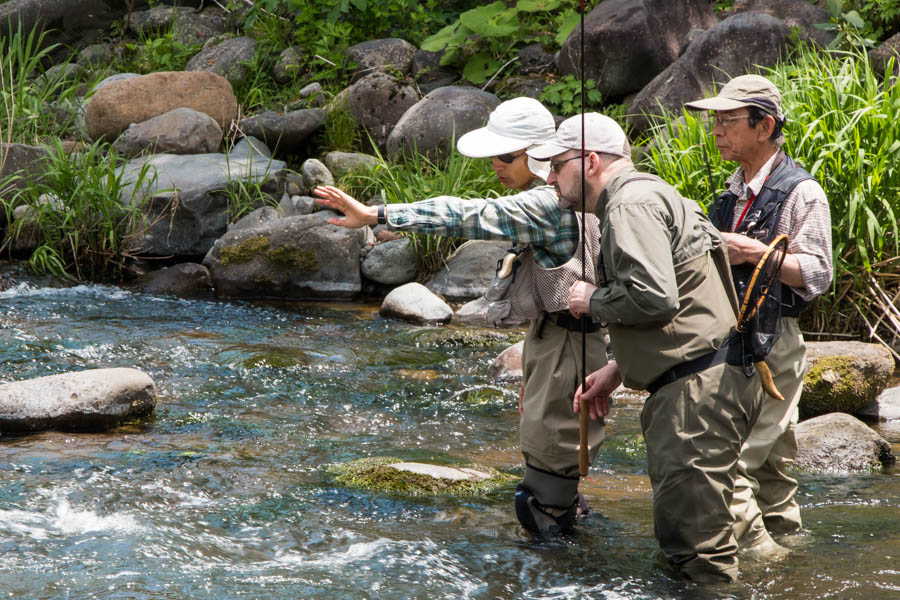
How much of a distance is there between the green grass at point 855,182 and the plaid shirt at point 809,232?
264 centimetres

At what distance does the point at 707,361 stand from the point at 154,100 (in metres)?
10.2

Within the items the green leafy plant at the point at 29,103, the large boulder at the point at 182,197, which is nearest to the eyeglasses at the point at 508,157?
the large boulder at the point at 182,197

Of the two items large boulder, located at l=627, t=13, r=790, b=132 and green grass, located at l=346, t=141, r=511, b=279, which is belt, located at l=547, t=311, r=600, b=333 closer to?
green grass, located at l=346, t=141, r=511, b=279

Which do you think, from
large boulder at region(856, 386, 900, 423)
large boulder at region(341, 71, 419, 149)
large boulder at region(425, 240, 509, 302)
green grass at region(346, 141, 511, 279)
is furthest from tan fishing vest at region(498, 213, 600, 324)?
large boulder at region(341, 71, 419, 149)

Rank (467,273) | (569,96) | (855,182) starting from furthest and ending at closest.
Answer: (569,96)
(467,273)
(855,182)

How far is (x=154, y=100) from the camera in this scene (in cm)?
1171

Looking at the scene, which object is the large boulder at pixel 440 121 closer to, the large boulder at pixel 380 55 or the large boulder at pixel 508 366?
the large boulder at pixel 380 55

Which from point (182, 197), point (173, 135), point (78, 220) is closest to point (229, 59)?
point (173, 135)

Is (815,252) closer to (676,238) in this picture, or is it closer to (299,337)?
(676,238)

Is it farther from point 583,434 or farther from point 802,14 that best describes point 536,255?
point 802,14

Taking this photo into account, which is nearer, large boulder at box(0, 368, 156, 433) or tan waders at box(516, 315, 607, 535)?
tan waders at box(516, 315, 607, 535)

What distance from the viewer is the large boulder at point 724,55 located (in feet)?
32.0

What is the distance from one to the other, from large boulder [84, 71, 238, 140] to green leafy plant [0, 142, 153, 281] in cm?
205

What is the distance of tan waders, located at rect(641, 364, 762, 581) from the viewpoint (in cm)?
284
